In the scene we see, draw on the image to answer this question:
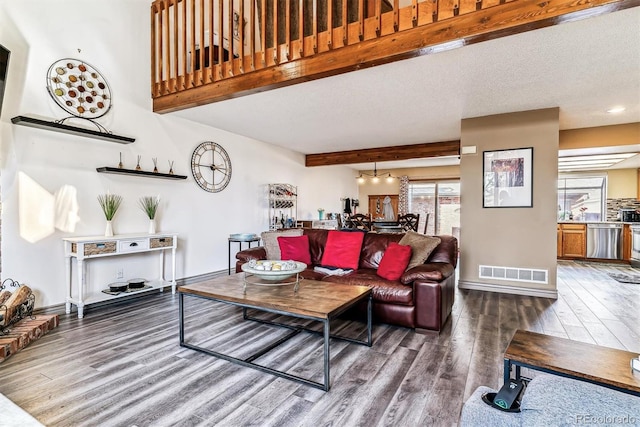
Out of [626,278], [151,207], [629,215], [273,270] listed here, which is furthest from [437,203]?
[273,270]

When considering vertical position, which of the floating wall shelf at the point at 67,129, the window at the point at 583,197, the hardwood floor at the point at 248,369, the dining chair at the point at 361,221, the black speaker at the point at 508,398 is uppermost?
the floating wall shelf at the point at 67,129

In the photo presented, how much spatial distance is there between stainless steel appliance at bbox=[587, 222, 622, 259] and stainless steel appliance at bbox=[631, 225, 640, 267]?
0.80 ft

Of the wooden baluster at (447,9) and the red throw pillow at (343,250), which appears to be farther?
the red throw pillow at (343,250)

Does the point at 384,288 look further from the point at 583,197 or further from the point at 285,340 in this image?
the point at 583,197

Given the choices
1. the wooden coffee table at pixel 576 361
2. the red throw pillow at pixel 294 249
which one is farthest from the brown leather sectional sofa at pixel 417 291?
the wooden coffee table at pixel 576 361

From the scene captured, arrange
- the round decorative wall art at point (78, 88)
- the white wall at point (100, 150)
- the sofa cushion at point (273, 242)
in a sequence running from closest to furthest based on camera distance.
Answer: the white wall at point (100, 150)
the round decorative wall art at point (78, 88)
the sofa cushion at point (273, 242)

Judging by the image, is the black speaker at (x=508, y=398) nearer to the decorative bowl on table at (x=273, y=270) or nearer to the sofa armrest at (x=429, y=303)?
the decorative bowl on table at (x=273, y=270)

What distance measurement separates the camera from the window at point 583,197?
25.1 ft

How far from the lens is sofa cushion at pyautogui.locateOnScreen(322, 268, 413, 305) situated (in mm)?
2961

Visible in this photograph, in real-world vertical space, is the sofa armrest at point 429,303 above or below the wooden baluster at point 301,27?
below

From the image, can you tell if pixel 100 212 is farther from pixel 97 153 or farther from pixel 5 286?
pixel 5 286

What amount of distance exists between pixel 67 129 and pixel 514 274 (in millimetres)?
5836

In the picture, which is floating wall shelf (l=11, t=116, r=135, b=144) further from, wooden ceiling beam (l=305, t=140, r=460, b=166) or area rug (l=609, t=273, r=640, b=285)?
area rug (l=609, t=273, r=640, b=285)

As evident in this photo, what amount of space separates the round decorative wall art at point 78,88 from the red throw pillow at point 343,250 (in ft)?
10.5
